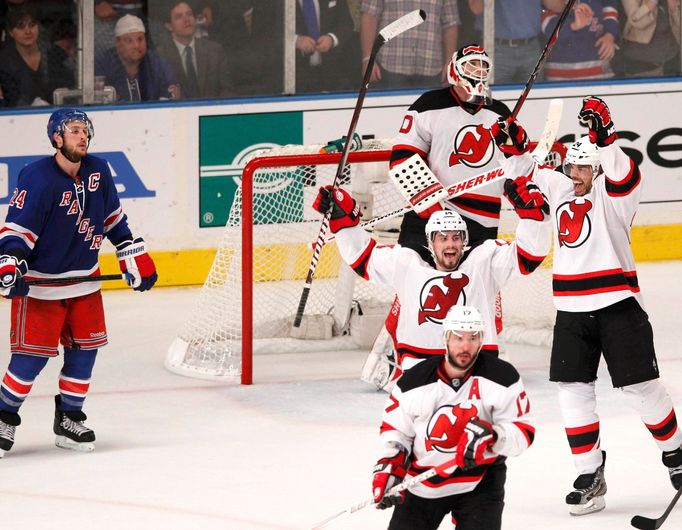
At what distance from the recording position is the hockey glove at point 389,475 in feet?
11.3

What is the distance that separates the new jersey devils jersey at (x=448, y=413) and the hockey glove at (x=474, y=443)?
0.25 ft

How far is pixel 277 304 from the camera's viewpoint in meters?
6.77

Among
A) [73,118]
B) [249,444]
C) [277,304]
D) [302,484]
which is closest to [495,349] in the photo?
[302,484]

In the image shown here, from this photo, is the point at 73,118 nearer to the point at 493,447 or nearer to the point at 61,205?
the point at 61,205

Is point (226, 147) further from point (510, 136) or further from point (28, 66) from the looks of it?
point (510, 136)

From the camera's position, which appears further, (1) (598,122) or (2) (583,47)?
(2) (583,47)

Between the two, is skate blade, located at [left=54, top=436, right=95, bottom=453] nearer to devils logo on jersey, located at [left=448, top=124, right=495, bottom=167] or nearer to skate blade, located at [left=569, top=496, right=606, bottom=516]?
devils logo on jersey, located at [left=448, top=124, right=495, bottom=167]

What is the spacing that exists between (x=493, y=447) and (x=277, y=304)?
3.36m

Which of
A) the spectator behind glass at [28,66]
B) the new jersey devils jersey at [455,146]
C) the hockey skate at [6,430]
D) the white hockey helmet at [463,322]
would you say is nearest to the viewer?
the white hockey helmet at [463,322]

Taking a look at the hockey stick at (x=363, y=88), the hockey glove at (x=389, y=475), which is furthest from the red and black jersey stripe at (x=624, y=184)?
the hockey glove at (x=389, y=475)

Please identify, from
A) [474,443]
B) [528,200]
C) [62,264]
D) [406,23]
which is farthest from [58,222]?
[474,443]

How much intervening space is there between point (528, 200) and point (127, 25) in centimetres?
358

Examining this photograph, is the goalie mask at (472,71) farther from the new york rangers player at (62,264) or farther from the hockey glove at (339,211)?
the new york rangers player at (62,264)

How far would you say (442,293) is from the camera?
14.1ft
